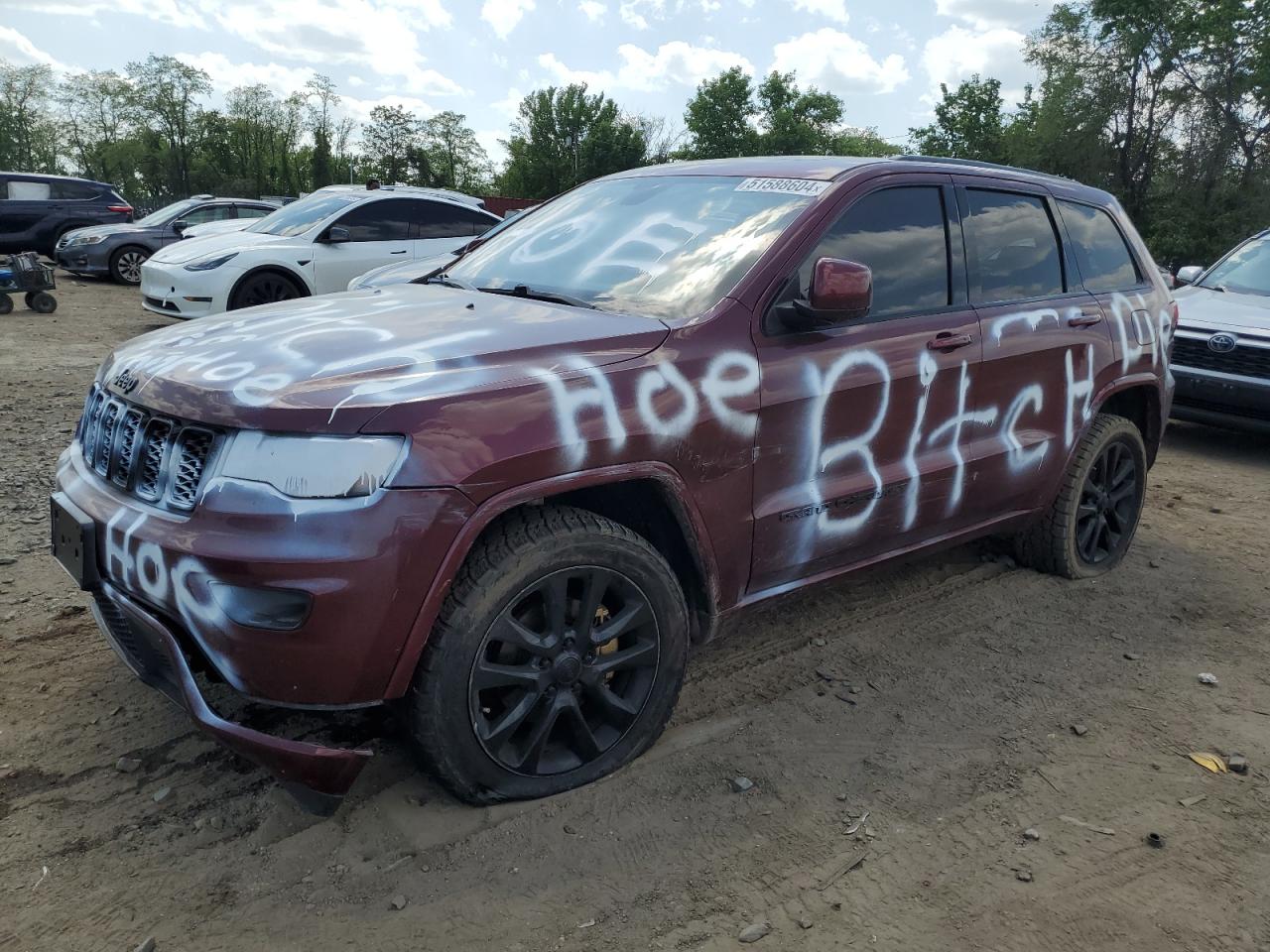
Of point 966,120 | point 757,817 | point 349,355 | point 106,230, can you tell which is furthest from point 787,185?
point 966,120

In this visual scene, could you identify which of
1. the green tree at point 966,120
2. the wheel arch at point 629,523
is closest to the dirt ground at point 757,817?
the wheel arch at point 629,523

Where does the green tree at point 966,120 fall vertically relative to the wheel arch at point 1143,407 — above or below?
above

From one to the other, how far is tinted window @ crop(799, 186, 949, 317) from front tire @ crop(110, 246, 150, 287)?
15122 millimetres

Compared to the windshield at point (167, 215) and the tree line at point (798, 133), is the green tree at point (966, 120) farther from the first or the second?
the windshield at point (167, 215)

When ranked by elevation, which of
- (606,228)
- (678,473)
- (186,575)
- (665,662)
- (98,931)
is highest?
(606,228)

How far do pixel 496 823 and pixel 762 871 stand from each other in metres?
0.71

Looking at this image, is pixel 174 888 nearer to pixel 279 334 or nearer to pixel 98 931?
pixel 98 931

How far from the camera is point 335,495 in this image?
2236 millimetres

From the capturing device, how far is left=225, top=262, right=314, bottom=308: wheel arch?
32.2 ft

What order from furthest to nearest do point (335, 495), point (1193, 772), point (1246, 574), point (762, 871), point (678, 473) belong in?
point (1246, 574) → point (1193, 772) → point (678, 473) → point (762, 871) → point (335, 495)

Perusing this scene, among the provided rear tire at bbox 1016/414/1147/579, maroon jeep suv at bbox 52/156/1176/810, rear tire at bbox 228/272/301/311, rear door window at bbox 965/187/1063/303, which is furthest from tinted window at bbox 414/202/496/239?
rear tire at bbox 1016/414/1147/579

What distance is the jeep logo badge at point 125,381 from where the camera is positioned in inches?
104

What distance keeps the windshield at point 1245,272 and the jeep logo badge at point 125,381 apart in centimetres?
812

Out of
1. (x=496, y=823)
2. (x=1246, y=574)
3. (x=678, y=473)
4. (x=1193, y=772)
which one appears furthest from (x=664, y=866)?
(x=1246, y=574)
